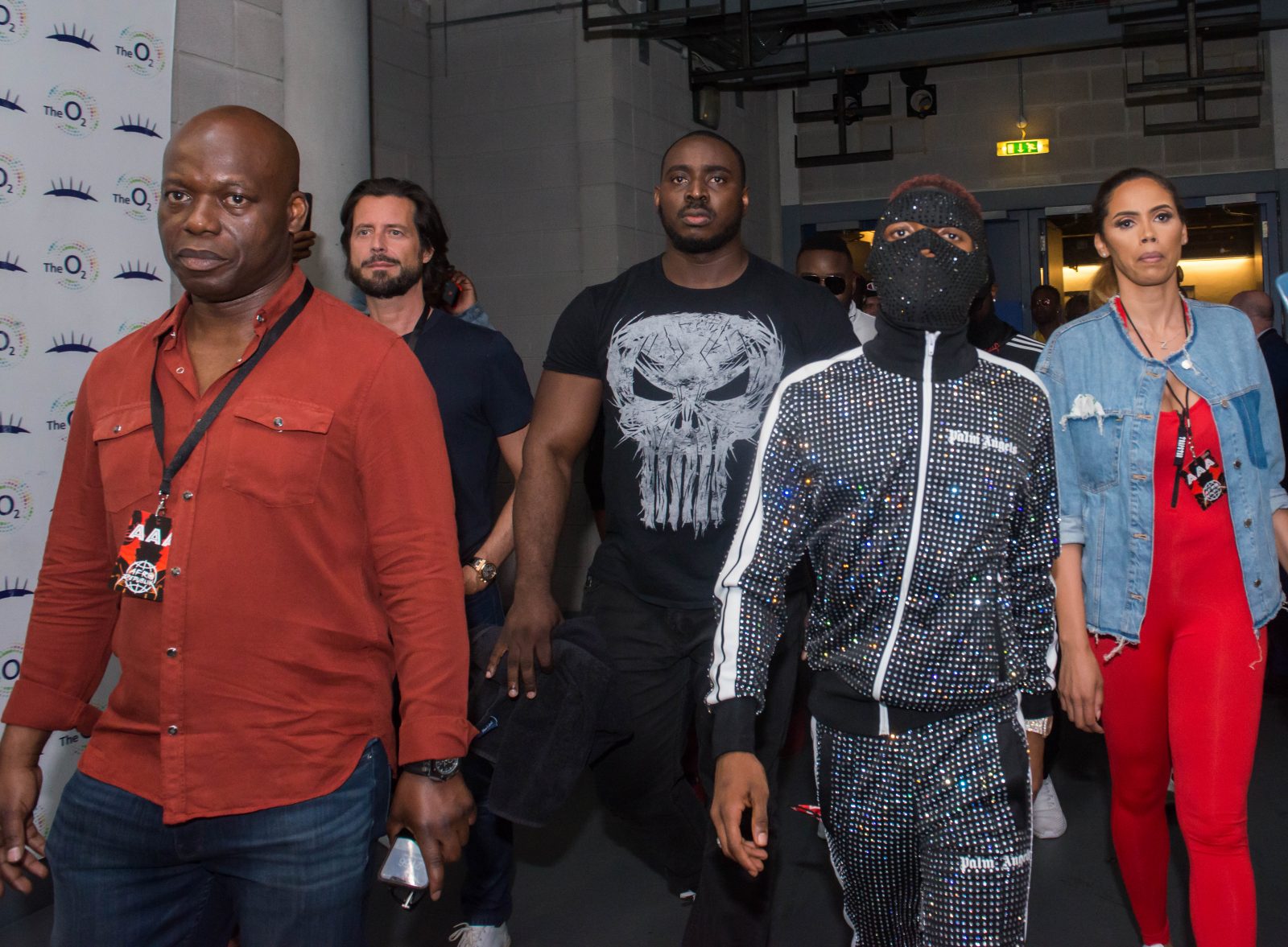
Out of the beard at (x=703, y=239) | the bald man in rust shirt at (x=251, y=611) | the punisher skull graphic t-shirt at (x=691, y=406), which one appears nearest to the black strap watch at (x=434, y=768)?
the bald man in rust shirt at (x=251, y=611)

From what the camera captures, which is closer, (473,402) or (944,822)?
(944,822)

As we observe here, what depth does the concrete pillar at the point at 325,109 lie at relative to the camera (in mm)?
4301

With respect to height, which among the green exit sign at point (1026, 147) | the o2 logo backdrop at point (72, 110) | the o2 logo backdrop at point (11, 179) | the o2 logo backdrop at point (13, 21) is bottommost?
the o2 logo backdrop at point (11, 179)

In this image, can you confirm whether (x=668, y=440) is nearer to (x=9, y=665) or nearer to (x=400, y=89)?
(x=9, y=665)

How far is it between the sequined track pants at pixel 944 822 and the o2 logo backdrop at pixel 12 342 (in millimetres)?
2512

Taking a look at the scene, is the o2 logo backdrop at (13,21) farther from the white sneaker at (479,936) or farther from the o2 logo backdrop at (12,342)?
the white sneaker at (479,936)

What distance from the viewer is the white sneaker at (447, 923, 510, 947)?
3146 millimetres

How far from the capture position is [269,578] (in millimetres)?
1745

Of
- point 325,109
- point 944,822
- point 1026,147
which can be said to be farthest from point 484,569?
point 1026,147

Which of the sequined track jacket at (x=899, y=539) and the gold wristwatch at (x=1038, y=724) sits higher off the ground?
the sequined track jacket at (x=899, y=539)

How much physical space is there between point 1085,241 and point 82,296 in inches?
347

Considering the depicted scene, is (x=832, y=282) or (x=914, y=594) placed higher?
(x=832, y=282)

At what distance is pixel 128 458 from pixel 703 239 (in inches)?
59.6

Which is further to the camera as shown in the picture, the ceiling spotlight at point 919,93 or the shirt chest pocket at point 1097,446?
the ceiling spotlight at point 919,93
